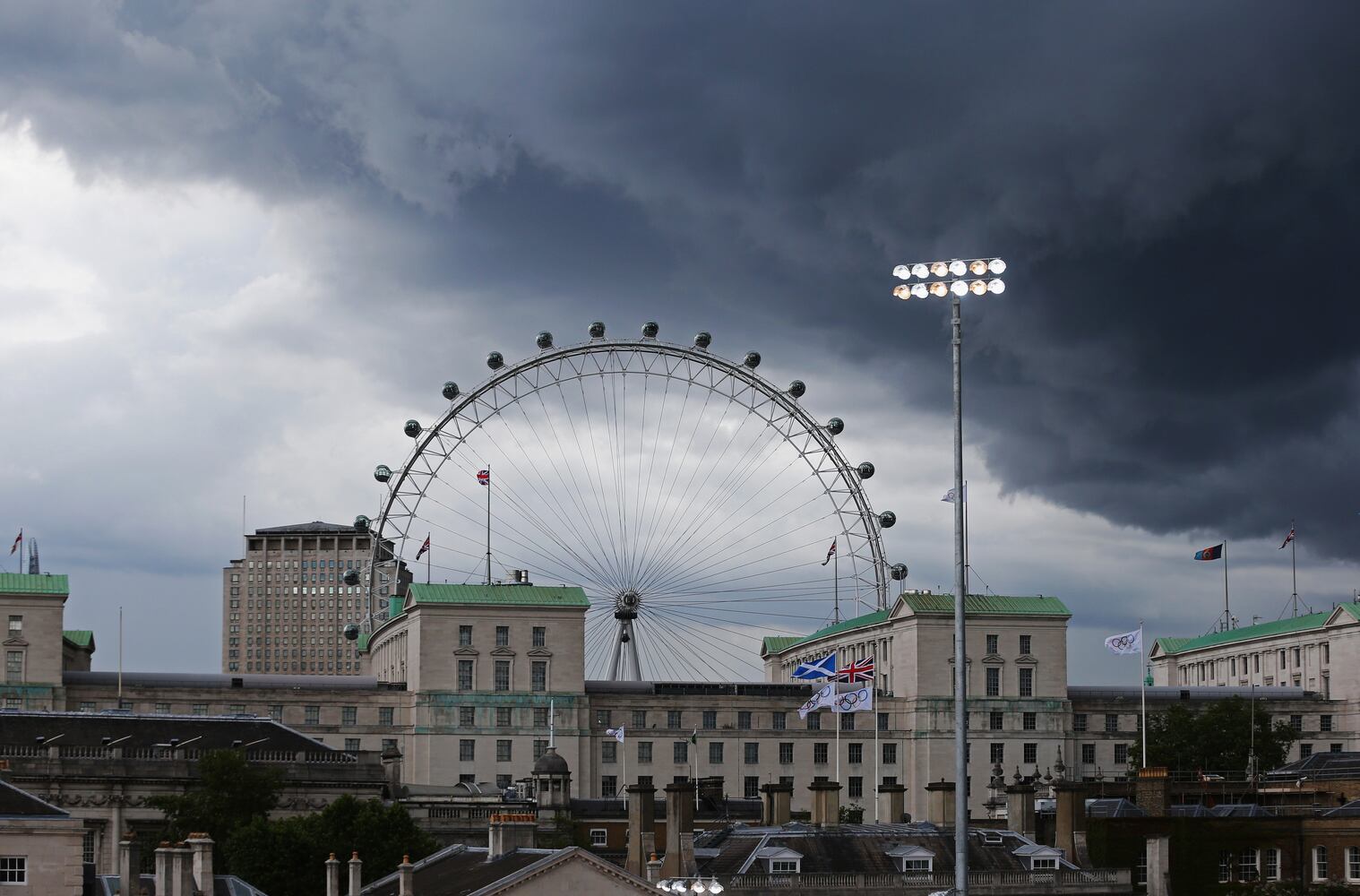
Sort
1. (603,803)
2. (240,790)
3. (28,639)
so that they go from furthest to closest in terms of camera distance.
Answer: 1. (28,639)
2. (603,803)
3. (240,790)

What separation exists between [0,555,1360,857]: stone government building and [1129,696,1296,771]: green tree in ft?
40.0

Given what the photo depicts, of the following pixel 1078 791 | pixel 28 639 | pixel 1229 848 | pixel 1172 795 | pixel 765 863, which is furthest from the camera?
pixel 28 639

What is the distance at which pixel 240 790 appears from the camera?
133 m

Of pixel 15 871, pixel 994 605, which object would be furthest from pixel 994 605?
pixel 15 871

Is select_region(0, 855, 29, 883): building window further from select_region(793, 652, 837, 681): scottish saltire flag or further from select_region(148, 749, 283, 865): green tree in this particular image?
select_region(793, 652, 837, 681): scottish saltire flag

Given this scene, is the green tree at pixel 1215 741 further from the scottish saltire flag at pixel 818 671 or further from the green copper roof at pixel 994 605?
the scottish saltire flag at pixel 818 671

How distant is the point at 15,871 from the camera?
81750mm

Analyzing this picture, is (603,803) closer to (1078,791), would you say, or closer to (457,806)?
(457,806)

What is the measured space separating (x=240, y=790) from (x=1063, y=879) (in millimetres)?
56002

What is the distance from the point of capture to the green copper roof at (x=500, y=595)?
623 ft

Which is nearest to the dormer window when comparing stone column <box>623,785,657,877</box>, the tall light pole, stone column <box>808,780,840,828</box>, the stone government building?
stone column <box>808,780,840,828</box>

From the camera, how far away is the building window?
81625mm

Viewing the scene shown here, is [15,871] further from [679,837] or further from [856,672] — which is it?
[856,672]

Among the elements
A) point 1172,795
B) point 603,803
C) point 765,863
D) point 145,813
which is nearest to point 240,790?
point 145,813
